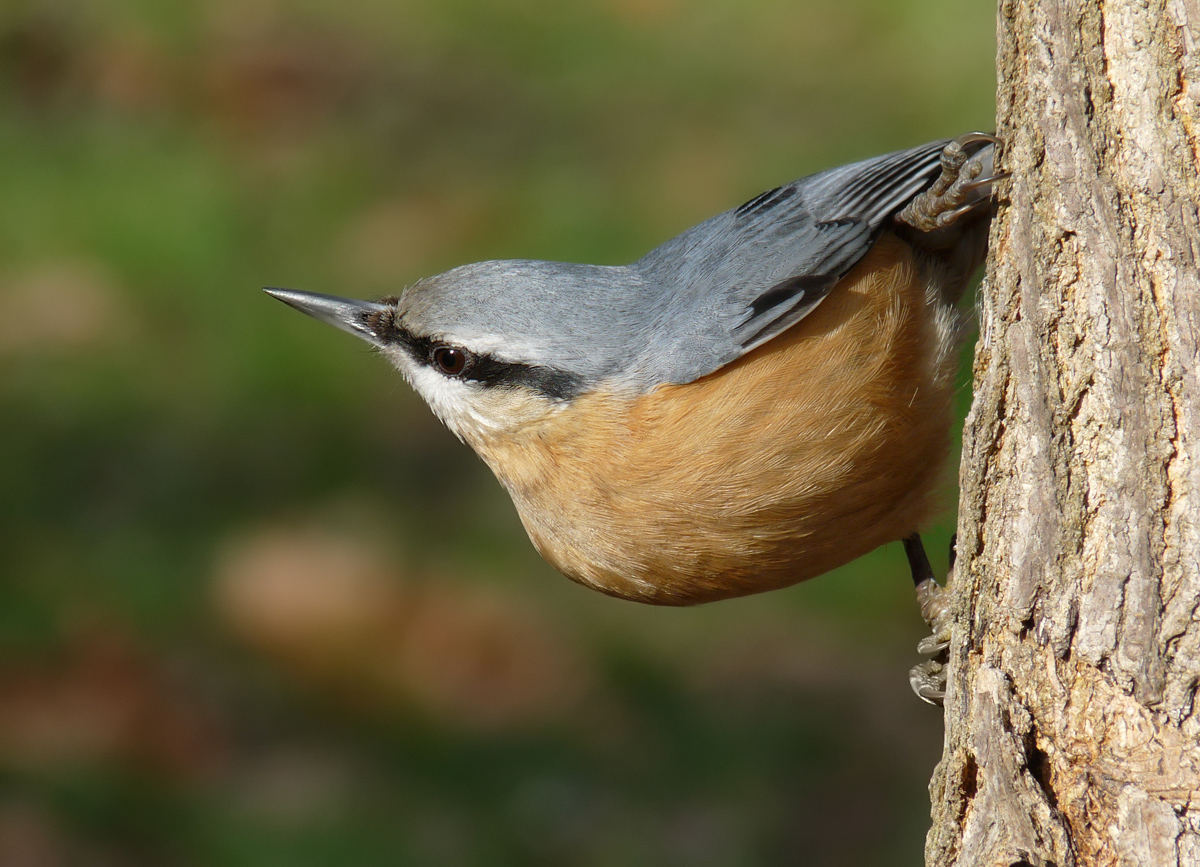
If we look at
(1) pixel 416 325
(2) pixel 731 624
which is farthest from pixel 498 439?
(2) pixel 731 624

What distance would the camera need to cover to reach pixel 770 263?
10.6ft

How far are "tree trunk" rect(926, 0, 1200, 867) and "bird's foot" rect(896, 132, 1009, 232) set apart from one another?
1.53ft

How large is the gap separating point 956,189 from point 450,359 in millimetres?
1383

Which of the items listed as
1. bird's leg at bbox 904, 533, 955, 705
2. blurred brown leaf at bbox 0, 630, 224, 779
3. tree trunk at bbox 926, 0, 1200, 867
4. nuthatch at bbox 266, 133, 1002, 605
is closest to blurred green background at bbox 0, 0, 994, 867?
blurred brown leaf at bbox 0, 630, 224, 779

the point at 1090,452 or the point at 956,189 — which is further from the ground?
the point at 956,189

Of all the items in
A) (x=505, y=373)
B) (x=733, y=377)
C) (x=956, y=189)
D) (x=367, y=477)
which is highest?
(x=367, y=477)

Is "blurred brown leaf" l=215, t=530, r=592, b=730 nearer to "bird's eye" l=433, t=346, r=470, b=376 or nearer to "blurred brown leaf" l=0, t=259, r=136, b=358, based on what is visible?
"blurred brown leaf" l=0, t=259, r=136, b=358

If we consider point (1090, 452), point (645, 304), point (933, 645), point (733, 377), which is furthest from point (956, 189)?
point (933, 645)

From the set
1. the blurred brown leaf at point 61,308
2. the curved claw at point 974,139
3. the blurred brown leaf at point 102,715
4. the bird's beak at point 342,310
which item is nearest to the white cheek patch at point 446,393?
the bird's beak at point 342,310

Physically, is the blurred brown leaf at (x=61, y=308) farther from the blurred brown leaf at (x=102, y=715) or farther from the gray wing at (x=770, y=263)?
the gray wing at (x=770, y=263)

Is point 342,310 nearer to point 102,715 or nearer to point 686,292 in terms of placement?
point 686,292

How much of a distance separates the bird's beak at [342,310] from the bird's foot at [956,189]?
1484mm

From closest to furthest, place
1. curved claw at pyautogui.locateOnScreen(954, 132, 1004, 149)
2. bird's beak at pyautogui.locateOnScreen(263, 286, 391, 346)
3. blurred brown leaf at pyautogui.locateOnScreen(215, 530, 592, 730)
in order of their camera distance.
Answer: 1. curved claw at pyautogui.locateOnScreen(954, 132, 1004, 149)
2. bird's beak at pyautogui.locateOnScreen(263, 286, 391, 346)
3. blurred brown leaf at pyautogui.locateOnScreen(215, 530, 592, 730)

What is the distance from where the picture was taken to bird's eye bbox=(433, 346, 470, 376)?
3412 millimetres
